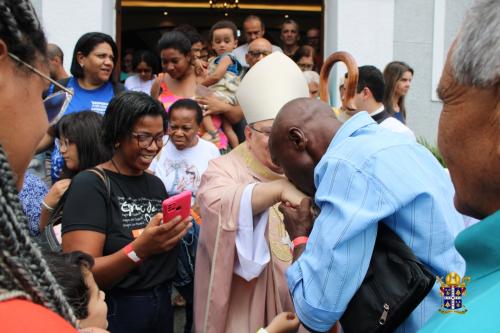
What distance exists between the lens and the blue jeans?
3.05 metres

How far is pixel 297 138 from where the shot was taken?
8.13ft

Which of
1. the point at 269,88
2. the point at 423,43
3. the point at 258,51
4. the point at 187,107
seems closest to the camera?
the point at 269,88

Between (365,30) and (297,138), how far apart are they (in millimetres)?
5435

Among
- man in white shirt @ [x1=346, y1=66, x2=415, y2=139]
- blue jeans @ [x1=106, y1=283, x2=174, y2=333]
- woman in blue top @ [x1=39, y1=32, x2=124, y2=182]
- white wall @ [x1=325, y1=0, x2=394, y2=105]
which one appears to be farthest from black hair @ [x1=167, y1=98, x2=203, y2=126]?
white wall @ [x1=325, y1=0, x2=394, y2=105]

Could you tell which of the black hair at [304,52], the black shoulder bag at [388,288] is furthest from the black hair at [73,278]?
the black hair at [304,52]

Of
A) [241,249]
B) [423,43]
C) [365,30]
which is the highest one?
[365,30]

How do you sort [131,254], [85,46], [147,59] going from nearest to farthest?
[131,254], [85,46], [147,59]

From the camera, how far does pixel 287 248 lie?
11.1ft

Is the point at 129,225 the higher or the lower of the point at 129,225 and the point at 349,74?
the lower

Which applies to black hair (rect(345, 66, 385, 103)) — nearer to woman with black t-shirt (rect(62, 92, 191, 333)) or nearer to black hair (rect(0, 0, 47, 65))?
woman with black t-shirt (rect(62, 92, 191, 333))

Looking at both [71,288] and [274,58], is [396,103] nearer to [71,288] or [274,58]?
[274,58]

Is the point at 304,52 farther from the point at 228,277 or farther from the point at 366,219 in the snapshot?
the point at 366,219

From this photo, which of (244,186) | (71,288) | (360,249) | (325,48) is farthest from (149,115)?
(325,48)

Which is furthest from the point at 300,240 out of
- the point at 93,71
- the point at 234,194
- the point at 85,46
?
the point at 85,46
